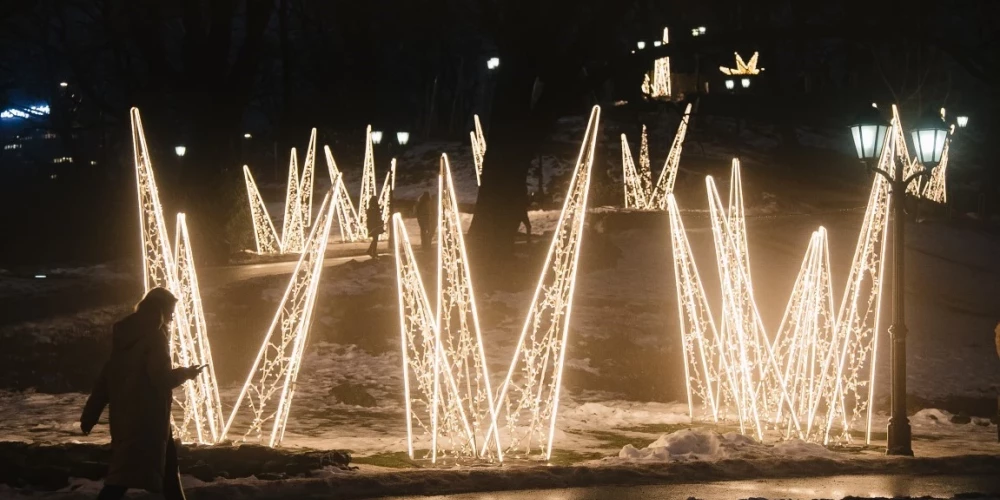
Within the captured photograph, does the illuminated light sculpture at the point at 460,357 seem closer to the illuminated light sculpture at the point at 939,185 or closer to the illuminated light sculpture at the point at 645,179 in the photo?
the illuminated light sculpture at the point at 645,179

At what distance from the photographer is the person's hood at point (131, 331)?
27.5 ft

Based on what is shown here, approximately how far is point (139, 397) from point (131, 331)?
43cm

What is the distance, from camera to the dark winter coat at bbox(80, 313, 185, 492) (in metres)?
8.26

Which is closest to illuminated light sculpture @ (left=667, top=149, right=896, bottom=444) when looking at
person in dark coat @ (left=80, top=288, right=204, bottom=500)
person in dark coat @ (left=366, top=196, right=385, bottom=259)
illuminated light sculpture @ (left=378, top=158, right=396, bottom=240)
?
person in dark coat @ (left=80, top=288, right=204, bottom=500)

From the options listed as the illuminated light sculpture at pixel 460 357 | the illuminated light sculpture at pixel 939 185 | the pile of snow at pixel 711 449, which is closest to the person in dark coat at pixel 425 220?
the illuminated light sculpture at pixel 460 357

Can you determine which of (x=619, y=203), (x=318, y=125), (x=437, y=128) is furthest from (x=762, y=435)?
(x=437, y=128)

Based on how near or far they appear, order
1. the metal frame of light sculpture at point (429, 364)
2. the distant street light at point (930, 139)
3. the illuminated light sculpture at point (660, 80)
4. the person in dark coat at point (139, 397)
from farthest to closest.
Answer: the illuminated light sculpture at point (660, 80)
the distant street light at point (930, 139)
the metal frame of light sculpture at point (429, 364)
the person in dark coat at point (139, 397)

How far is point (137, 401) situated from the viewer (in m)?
8.33

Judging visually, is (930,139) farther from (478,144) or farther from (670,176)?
(478,144)

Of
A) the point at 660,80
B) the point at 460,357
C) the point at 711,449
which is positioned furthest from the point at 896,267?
the point at 660,80

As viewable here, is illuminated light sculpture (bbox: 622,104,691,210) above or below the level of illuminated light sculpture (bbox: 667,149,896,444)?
above

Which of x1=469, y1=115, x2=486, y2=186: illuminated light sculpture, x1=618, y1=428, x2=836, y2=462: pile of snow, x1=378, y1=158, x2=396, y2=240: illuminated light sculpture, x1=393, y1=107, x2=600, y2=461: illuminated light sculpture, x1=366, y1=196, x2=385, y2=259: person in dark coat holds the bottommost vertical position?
x1=618, y1=428, x2=836, y2=462: pile of snow

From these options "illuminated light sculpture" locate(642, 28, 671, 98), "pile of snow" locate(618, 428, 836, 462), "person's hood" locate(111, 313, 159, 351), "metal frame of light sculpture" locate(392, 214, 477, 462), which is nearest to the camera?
"person's hood" locate(111, 313, 159, 351)

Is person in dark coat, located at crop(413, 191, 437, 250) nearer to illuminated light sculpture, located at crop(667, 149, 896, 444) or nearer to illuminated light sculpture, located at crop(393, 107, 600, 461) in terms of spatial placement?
illuminated light sculpture, located at crop(667, 149, 896, 444)
